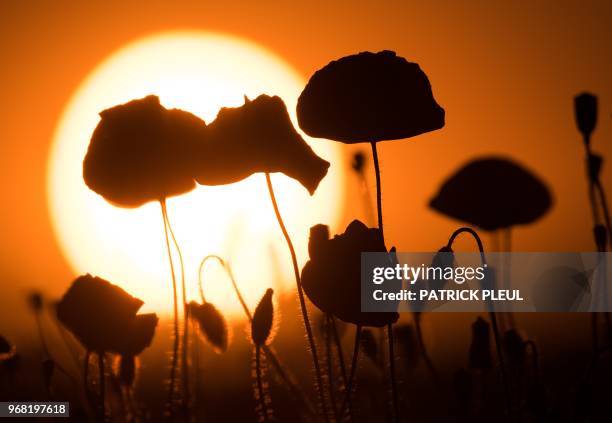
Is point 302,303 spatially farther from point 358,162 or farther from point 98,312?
point 358,162

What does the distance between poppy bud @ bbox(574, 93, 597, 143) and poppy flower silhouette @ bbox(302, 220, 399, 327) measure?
88 cm

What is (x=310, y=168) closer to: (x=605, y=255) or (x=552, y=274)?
(x=552, y=274)

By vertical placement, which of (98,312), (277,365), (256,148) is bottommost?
(277,365)

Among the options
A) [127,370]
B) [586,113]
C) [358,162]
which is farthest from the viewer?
[358,162]

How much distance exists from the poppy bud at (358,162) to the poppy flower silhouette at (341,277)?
811 mm

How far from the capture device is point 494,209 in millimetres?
2215

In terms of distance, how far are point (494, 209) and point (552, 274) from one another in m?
0.63

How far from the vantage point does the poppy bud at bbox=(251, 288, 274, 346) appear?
4.93ft

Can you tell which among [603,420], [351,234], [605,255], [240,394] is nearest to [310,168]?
[351,234]

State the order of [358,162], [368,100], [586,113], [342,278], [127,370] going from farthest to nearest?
[358,162] < [586,113] < [127,370] < [368,100] < [342,278]

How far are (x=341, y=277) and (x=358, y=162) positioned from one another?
86 cm

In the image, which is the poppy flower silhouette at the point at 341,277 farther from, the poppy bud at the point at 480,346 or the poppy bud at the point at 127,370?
the poppy bud at the point at 127,370

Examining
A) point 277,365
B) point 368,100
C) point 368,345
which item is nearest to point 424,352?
point 368,345

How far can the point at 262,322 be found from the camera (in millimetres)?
1520
